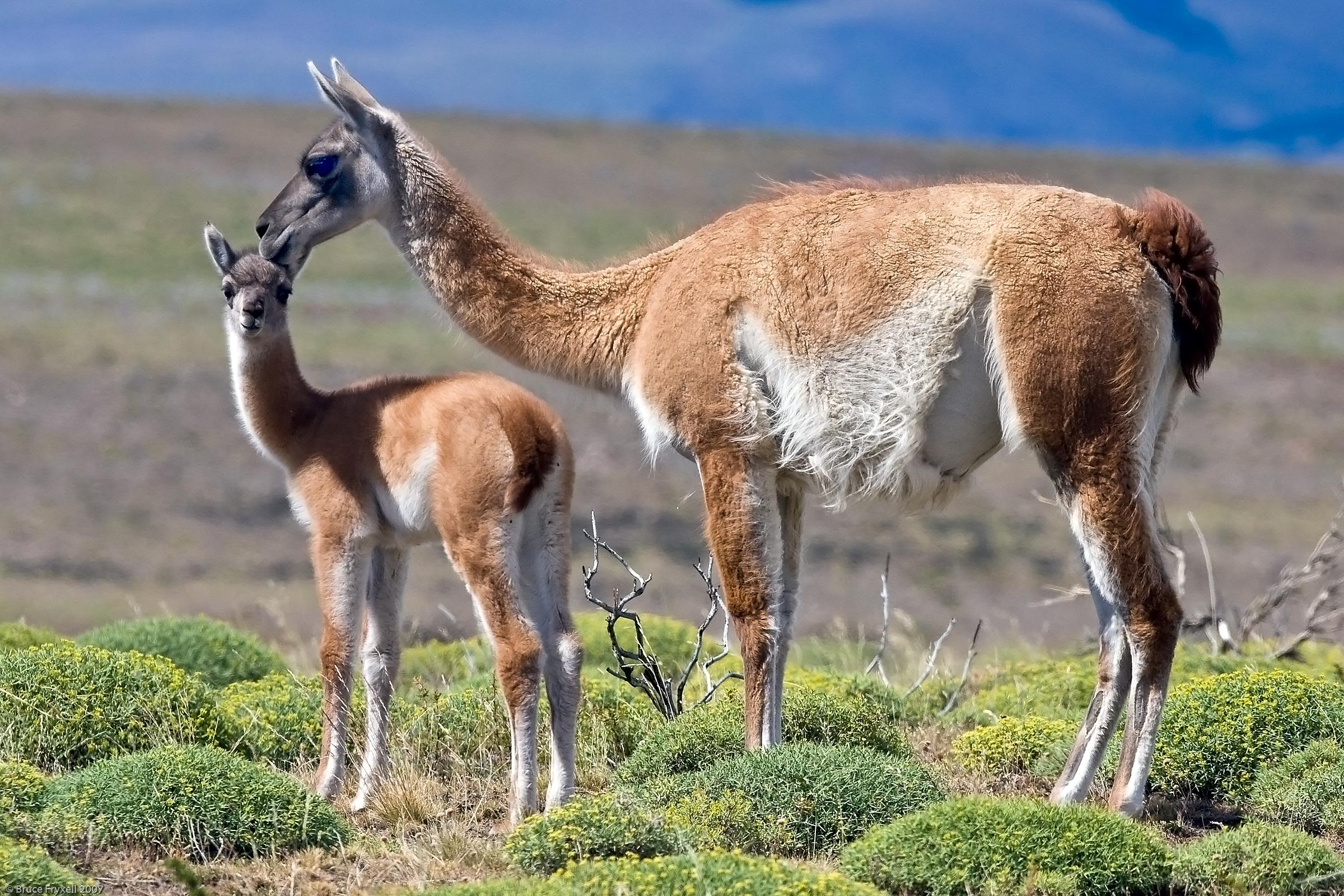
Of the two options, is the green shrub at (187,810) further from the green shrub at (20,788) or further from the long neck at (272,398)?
the long neck at (272,398)

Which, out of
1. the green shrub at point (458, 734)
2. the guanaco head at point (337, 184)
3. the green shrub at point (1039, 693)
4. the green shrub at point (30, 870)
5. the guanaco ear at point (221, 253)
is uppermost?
the guanaco head at point (337, 184)

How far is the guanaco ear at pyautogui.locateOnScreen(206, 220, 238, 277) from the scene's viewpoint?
8.47m

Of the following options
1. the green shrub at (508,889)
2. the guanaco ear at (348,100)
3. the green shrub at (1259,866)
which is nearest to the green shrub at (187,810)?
the green shrub at (508,889)

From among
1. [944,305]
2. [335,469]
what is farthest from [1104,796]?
[335,469]

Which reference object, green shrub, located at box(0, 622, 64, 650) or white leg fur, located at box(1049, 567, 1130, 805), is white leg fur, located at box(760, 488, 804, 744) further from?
green shrub, located at box(0, 622, 64, 650)

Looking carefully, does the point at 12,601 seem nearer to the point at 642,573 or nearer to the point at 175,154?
the point at 642,573

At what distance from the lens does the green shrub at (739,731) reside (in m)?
8.15

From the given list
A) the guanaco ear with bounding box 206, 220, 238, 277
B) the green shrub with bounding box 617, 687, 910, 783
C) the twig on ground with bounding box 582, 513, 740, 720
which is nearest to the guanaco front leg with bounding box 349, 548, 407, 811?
the twig on ground with bounding box 582, 513, 740, 720

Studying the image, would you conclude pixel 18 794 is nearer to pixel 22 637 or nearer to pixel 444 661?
pixel 22 637

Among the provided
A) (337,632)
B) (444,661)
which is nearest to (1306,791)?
(337,632)

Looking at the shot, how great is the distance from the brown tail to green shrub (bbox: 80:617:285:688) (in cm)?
606

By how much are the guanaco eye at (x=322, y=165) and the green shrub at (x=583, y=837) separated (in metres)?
3.73

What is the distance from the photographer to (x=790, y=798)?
7172 mm

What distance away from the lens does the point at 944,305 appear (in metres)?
7.55
